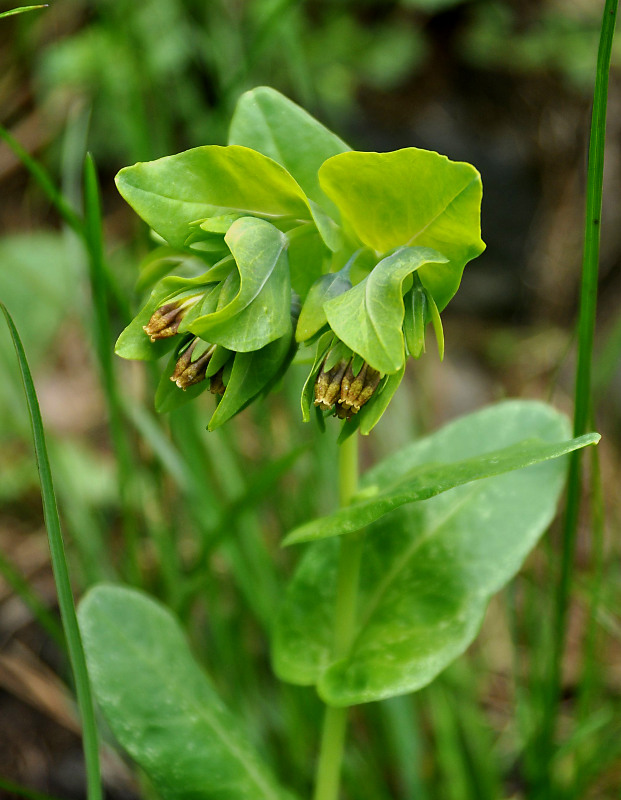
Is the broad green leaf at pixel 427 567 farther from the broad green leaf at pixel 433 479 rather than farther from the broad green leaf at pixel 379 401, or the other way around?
the broad green leaf at pixel 379 401

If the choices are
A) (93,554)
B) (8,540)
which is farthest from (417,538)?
(8,540)

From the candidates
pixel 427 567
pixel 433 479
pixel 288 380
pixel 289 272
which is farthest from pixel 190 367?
pixel 288 380

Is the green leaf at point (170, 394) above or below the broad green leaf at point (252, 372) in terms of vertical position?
below

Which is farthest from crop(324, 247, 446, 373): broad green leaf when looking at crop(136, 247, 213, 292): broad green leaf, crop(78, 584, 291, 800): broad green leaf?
crop(78, 584, 291, 800): broad green leaf

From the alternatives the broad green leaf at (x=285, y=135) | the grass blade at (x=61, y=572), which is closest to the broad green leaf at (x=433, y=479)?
the grass blade at (x=61, y=572)

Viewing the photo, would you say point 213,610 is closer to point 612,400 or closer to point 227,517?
point 227,517

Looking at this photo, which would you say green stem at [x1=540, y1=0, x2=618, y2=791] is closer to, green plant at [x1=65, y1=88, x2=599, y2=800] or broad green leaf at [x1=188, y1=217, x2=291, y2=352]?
green plant at [x1=65, y1=88, x2=599, y2=800]

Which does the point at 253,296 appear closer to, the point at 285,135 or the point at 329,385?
the point at 329,385
